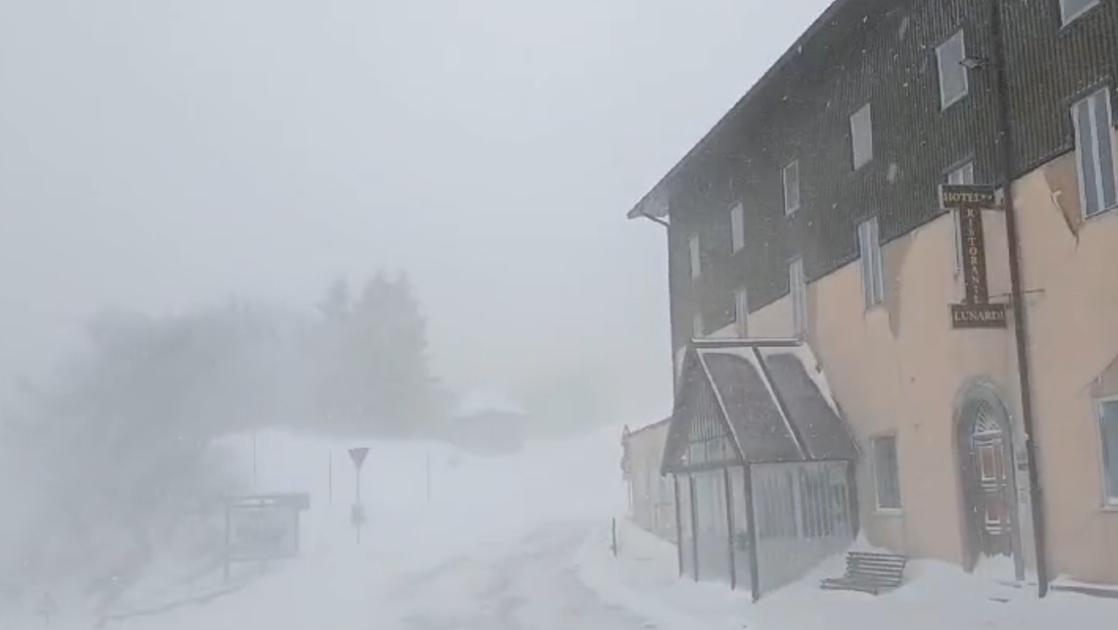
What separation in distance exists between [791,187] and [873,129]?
3.90m

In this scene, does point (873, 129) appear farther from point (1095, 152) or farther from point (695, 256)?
point (695, 256)

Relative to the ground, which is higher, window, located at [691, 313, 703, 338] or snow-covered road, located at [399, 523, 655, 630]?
window, located at [691, 313, 703, 338]

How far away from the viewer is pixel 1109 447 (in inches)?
573

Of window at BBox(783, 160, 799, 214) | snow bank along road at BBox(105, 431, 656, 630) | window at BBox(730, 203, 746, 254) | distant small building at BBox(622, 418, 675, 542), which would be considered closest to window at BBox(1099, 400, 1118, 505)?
snow bank along road at BBox(105, 431, 656, 630)

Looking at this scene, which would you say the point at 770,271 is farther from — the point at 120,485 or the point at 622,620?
the point at 120,485

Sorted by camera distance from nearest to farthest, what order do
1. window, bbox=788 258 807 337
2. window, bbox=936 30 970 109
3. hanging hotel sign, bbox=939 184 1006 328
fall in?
hanging hotel sign, bbox=939 184 1006 328 < window, bbox=936 30 970 109 < window, bbox=788 258 807 337

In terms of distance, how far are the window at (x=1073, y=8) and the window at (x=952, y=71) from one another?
91.0 inches

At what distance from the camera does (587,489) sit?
58688 mm

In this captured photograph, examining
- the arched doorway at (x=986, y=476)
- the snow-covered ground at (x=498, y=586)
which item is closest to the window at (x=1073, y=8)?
the arched doorway at (x=986, y=476)

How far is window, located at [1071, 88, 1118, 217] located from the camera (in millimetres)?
14609

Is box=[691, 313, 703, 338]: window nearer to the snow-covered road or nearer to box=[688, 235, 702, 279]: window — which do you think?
box=[688, 235, 702, 279]: window

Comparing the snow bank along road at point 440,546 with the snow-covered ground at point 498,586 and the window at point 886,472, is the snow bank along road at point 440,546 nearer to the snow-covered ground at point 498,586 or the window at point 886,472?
the snow-covered ground at point 498,586

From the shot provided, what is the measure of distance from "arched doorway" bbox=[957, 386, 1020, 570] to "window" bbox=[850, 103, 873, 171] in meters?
5.20

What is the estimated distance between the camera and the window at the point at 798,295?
78.4 feet
